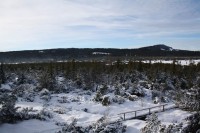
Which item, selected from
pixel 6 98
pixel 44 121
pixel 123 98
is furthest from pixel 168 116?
pixel 6 98

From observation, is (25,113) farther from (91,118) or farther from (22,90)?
(22,90)

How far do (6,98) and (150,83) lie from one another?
98.3 feet

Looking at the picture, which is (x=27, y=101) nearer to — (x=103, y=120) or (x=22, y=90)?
(x=22, y=90)

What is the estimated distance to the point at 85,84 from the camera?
150 ft

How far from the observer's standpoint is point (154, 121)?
17359 mm

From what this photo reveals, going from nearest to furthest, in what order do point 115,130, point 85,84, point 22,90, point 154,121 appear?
point 154,121 < point 115,130 < point 22,90 < point 85,84

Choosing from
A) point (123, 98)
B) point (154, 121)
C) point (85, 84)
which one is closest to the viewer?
point (154, 121)

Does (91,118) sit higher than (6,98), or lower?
lower

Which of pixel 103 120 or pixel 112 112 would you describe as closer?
pixel 103 120

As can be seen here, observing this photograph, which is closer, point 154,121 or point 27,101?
point 154,121

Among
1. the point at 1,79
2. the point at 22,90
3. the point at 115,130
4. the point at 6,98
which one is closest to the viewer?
the point at 115,130

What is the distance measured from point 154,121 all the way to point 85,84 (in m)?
29.0

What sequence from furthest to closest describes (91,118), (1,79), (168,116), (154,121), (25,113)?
(1,79) < (168,116) < (91,118) < (25,113) < (154,121)

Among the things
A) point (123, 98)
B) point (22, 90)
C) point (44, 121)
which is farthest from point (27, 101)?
point (44, 121)
